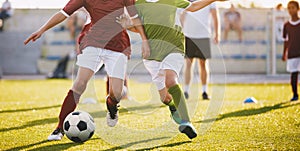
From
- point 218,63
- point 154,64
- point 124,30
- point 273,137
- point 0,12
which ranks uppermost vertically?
point 124,30

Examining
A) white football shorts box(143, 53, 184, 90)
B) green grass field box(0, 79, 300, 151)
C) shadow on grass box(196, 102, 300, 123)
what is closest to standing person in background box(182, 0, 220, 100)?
green grass field box(0, 79, 300, 151)

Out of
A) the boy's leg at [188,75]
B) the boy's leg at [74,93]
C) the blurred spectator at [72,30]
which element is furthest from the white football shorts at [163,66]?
the blurred spectator at [72,30]

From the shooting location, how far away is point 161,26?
18.9 ft

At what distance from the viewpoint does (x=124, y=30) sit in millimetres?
5816

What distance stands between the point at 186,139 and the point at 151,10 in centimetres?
130

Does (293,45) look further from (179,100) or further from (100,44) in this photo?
(100,44)

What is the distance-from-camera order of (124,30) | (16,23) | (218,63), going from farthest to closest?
(16,23) → (218,63) → (124,30)

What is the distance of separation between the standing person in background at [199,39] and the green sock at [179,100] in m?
4.27

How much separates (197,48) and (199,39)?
1.13 ft

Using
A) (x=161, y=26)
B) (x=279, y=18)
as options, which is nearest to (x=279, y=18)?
(x=279, y=18)

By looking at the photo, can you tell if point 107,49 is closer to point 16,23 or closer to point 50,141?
point 50,141

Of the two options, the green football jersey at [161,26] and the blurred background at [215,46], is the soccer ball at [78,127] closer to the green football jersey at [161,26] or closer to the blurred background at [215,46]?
the green football jersey at [161,26]

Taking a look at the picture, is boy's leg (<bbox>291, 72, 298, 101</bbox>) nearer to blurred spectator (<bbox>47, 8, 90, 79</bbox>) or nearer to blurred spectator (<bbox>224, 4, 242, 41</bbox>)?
blurred spectator (<bbox>47, 8, 90, 79</bbox>)

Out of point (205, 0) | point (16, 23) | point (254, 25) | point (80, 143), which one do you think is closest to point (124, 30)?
point (205, 0)
